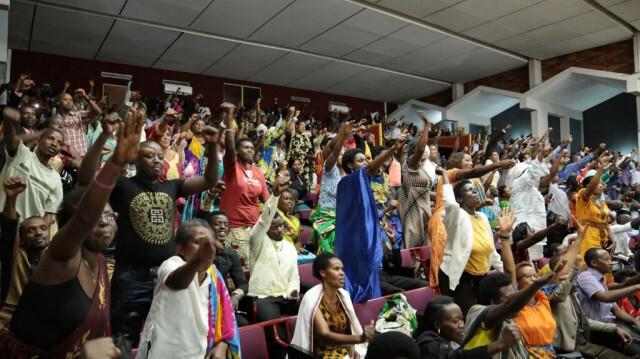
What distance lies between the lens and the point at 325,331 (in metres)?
2.65

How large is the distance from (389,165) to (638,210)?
14.9ft

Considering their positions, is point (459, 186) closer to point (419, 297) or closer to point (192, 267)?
point (419, 297)

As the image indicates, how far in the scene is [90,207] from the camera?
55.4 inches

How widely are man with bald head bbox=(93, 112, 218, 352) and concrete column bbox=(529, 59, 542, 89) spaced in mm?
10865

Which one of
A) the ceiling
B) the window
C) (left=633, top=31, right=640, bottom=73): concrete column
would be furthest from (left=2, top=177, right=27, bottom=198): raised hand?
(left=633, top=31, right=640, bottom=73): concrete column

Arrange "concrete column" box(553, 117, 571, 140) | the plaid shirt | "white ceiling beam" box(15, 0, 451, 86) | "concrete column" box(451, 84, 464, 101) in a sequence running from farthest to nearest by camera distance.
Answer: "concrete column" box(451, 84, 464, 101) < "concrete column" box(553, 117, 571, 140) < "white ceiling beam" box(15, 0, 451, 86) < the plaid shirt

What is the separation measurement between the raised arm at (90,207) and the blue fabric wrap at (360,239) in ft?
7.20

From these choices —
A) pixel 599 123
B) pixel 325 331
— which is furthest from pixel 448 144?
pixel 325 331

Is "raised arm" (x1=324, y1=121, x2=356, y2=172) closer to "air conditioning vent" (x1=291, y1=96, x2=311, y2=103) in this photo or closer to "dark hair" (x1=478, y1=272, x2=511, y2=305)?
"dark hair" (x1=478, y1=272, x2=511, y2=305)

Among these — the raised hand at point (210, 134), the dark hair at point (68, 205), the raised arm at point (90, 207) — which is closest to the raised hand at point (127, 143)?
the raised arm at point (90, 207)

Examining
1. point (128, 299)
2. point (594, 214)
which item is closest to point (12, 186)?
point (128, 299)

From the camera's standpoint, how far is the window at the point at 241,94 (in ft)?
38.0

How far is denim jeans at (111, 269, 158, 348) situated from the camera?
2.32 meters

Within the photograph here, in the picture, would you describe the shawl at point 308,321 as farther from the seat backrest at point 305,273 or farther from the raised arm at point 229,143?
the raised arm at point 229,143
